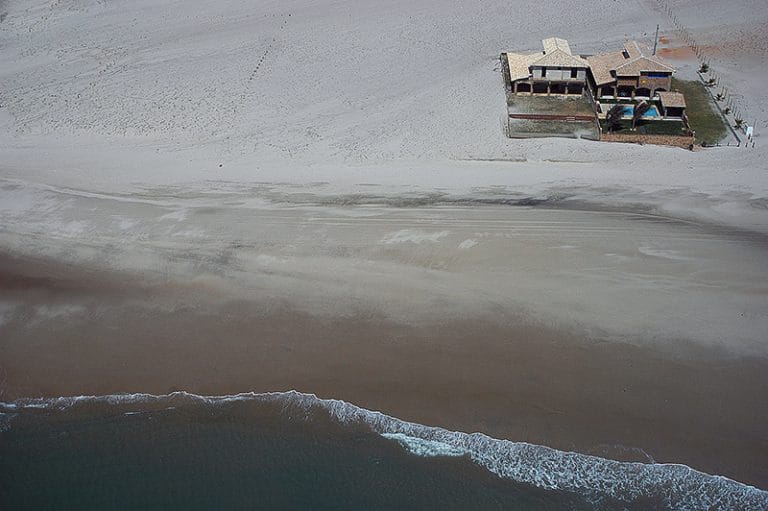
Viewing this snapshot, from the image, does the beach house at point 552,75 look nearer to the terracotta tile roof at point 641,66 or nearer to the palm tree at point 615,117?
the terracotta tile roof at point 641,66

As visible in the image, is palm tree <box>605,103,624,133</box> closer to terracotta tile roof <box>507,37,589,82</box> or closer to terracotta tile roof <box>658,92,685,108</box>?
terracotta tile roof <box>658,92,685,108</box>

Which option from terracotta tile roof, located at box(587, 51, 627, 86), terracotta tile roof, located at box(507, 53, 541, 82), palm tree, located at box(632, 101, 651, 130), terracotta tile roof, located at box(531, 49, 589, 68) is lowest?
palm tree, located at box(632, 101, 651, 130)

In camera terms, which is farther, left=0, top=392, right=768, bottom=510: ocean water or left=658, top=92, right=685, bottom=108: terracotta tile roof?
left=658, top=92, right=685, bottom=108: terracotta tile roof

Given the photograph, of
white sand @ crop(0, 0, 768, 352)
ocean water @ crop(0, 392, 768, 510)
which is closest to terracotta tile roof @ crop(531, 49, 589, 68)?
white sand @ crop(0, 0, 768, 352)

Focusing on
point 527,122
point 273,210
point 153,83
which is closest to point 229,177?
point 273,210

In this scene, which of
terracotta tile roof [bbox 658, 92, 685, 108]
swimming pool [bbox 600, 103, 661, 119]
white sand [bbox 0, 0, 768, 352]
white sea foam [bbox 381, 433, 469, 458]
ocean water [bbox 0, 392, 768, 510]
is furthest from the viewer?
swimming pool [bbox 600, 103, 661, 119]

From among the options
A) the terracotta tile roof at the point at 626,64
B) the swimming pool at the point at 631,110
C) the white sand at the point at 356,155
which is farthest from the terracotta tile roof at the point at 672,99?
the white sand at the point at 356,155
